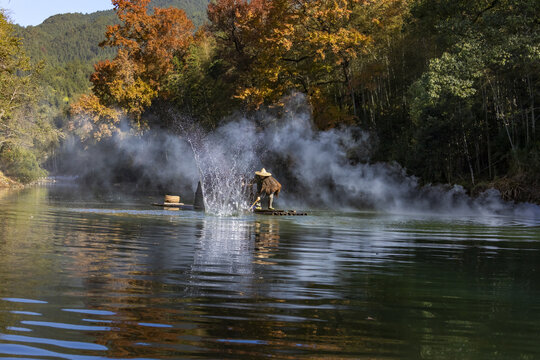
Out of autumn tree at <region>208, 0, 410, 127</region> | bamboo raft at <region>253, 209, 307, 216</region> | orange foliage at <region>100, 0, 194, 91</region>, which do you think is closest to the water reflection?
bamboo raft at <region>253, 209, 307, 216</region>

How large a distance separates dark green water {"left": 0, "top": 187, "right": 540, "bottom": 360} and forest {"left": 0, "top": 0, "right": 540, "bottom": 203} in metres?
16.6

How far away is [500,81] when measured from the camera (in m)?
33.5

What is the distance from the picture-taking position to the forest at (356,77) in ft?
102

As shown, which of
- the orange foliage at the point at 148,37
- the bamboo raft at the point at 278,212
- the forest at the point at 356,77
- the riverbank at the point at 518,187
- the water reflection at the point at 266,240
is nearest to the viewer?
the water reflection at the point at 266,240

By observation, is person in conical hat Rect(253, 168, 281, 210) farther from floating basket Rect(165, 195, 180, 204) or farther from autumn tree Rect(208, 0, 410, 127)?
autumn tree Rect(208, 0, 410, 127)

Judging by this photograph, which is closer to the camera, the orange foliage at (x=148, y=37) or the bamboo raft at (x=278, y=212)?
the bamboo raft at (x=278, y=212)

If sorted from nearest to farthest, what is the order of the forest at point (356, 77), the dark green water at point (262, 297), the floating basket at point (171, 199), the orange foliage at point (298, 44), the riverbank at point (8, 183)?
1. the dark green water at point (262, 297)
2. the floating basket at point (171, 199)
3. the forest at point (356, 77)
4. the orange foliage at point (298, 44)
5. the riverbank at point (8, 183)

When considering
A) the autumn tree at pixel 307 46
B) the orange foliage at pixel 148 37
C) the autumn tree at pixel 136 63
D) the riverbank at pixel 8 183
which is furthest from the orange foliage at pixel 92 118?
the autumn tree at pixel 307 46

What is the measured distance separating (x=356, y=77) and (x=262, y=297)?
1420 inches

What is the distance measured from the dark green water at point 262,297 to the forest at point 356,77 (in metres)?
16.6

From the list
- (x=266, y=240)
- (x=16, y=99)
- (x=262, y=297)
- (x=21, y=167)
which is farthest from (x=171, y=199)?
(x=21, y=167)

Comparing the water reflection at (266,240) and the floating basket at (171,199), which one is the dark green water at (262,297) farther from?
the floating basket at (171,199)

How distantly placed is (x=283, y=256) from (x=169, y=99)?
167ft

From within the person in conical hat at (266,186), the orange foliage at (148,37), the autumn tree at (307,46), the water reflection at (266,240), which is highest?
the orange foliage at (148,37)
